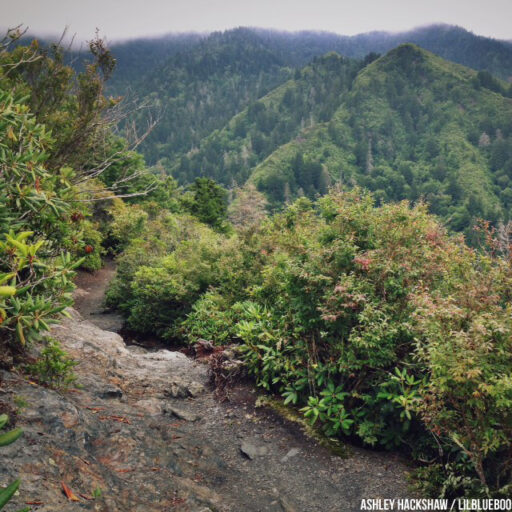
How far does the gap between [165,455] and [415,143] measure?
137m

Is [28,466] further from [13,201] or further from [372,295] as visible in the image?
[372,295]

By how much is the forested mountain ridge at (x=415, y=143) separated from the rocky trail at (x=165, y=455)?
83388 mm

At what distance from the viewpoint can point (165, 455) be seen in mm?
5699

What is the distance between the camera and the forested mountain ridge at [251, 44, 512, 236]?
329 ft

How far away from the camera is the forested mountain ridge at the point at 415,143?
329ft

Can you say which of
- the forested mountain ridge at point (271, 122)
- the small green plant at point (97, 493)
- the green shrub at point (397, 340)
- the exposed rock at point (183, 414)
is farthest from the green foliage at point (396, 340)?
the forested mountain ridge at point (271, 122)

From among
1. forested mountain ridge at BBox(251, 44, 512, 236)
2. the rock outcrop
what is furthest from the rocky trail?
forested mountain ridge at BBox(251, 44, 512, 236)

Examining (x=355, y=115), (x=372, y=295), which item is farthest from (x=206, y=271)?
(x=355, y=115)

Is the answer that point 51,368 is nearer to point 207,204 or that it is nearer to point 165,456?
point 165,456

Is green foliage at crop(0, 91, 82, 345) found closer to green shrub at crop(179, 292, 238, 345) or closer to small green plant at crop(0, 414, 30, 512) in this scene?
small green plant at crop(0, 414, 30, 512)

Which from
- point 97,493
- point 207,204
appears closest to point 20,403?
point 97,493

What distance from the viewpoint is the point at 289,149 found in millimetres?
121375

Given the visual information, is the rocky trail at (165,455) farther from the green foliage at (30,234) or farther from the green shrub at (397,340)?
the green foliage at (30,234)

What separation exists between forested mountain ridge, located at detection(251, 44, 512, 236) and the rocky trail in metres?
83.4
